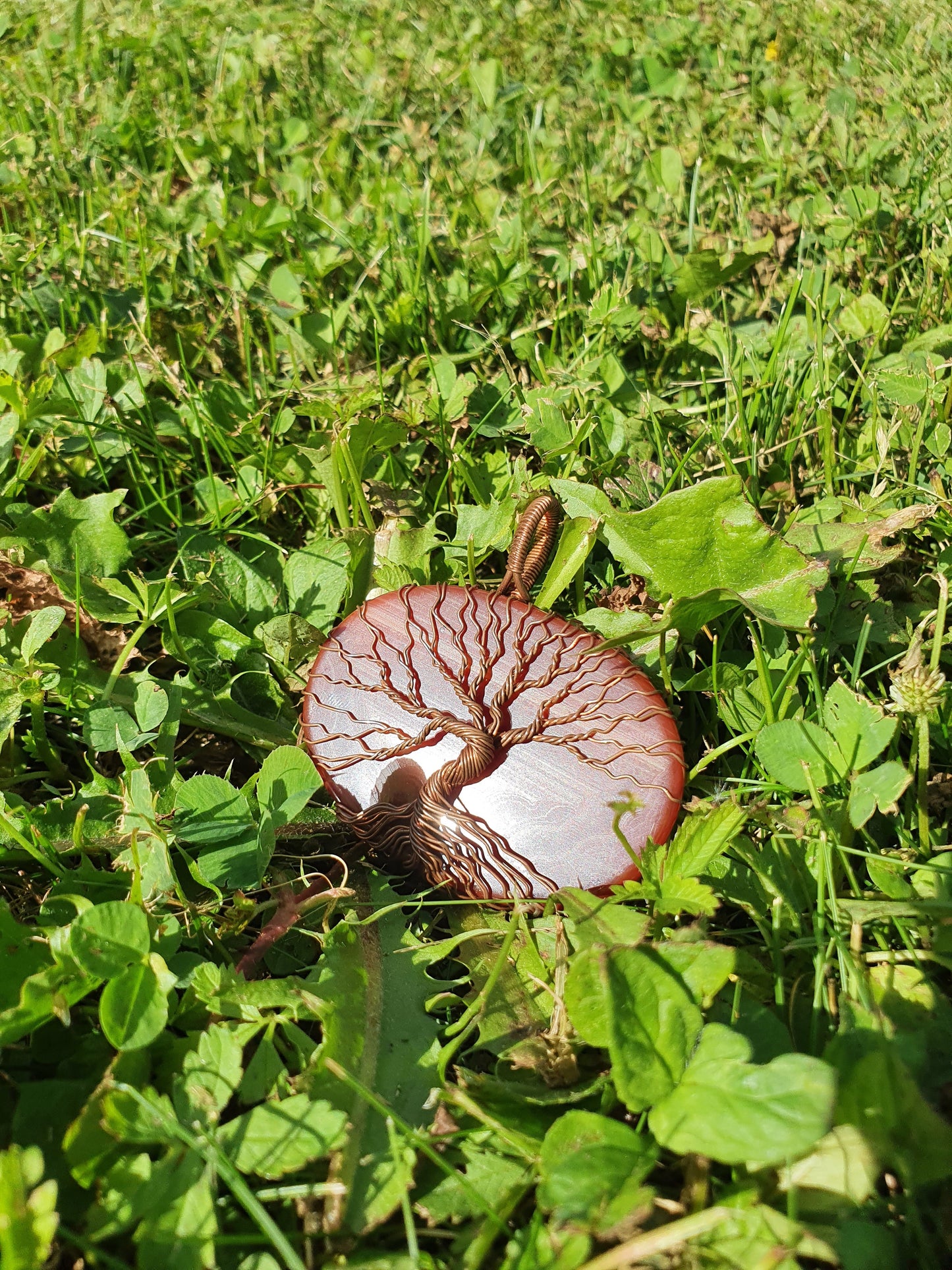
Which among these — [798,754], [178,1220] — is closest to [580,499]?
[798,754]

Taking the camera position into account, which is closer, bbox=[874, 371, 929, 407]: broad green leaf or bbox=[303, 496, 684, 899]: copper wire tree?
bbox=[303, 496, 684, 899]: copper wire tree

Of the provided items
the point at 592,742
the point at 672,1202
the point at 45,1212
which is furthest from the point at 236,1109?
the point at 592,742

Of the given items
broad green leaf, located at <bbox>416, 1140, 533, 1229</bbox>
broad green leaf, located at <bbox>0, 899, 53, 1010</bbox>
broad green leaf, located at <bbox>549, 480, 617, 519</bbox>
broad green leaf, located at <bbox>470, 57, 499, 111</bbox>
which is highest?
broad green leaf, located at <bbox>470, 57, 499, 111</bbox>

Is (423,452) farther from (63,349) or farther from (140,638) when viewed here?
(63,349)

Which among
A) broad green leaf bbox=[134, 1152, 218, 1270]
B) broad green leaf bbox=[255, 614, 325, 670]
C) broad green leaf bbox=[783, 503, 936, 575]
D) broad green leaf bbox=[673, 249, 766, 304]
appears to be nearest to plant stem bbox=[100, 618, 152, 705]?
broad green leaf bbox=[255, 614, 325, 670]

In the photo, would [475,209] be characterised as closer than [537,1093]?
No

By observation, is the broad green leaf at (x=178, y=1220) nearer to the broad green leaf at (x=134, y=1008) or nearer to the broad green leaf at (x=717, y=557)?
the broad green leaf at (x=134, y=1008)

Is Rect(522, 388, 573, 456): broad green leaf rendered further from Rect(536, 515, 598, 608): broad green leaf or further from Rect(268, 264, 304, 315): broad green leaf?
Rect(268, 264, 304, 315): broad green leaf
